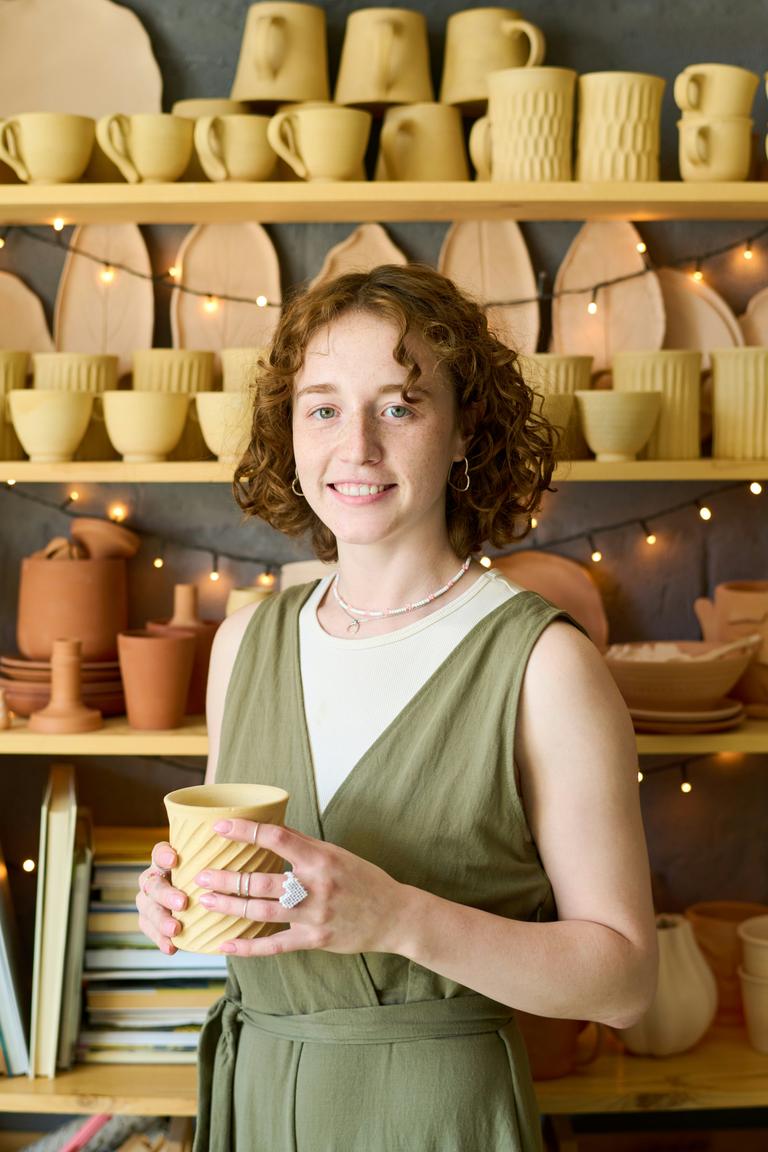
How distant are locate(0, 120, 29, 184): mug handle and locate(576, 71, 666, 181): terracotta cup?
0.86m

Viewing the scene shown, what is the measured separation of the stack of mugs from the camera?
193cm

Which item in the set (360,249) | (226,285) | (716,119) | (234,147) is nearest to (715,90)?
(716,119)

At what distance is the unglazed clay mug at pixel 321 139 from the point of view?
1.91 meters

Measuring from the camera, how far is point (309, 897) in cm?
108

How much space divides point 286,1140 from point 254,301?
139 cm

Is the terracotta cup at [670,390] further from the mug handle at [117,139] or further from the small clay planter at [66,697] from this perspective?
the small clay planter at [66,697]

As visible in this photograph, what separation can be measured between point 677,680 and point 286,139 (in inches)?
39.6

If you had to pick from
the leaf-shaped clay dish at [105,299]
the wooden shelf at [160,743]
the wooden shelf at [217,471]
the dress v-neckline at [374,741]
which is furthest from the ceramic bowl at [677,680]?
the leaf-shaped clay dish at [105,299]

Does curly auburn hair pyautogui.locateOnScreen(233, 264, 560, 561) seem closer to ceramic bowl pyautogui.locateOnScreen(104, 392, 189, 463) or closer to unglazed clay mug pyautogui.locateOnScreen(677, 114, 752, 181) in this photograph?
ceramic bowl pyautogui.locateOnScreen(104, 392, 189, 463)

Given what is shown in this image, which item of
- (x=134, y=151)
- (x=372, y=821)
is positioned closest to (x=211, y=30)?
(x=134, y=151)

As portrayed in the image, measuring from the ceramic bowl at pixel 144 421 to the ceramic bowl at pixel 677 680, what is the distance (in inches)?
30.3

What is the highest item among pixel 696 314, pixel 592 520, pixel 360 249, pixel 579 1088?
pixel 360 249

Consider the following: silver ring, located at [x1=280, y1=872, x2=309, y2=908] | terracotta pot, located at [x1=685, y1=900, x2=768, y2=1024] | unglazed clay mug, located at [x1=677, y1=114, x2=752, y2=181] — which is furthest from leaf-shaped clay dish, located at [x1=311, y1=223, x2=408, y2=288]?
silver ring, located at [x1=280, y1=872, x2=309, y2=908]

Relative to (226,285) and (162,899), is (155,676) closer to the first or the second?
(226,285)
